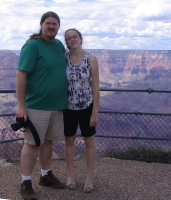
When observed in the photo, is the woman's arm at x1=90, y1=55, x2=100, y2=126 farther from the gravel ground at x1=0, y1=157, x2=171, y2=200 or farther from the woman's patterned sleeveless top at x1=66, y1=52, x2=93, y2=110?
the gravel ground at x1=0, y1=157, x2=171, y2=200

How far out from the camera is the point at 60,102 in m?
3.79

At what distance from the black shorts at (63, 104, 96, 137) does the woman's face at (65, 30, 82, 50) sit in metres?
0.67

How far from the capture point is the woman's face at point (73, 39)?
12.3ft

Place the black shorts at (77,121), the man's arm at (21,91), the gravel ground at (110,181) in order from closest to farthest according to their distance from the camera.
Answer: the man's arm at (21,91) < the black shorts at (77,121) < the gravel ground at (110,181)

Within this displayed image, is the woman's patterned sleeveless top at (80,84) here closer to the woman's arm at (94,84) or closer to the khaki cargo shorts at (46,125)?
the woman's arm at (94,84)

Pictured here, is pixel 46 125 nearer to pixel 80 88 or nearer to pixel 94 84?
pixel 80 88

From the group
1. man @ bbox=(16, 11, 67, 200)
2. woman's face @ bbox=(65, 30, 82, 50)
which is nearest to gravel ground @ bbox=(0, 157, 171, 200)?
man @ bbox=(16, 11, 67, 200)

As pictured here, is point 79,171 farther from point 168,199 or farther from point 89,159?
point 168,199

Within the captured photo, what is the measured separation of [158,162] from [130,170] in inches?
26.5

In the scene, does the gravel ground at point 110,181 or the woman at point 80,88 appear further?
the gravel ground at point 110,181

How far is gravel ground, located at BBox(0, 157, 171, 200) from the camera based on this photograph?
402 cm

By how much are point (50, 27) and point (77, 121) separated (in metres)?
1.05

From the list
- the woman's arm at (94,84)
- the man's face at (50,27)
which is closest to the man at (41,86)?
the man's face at (50,27)

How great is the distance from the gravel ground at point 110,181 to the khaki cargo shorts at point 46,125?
26.1 inches
